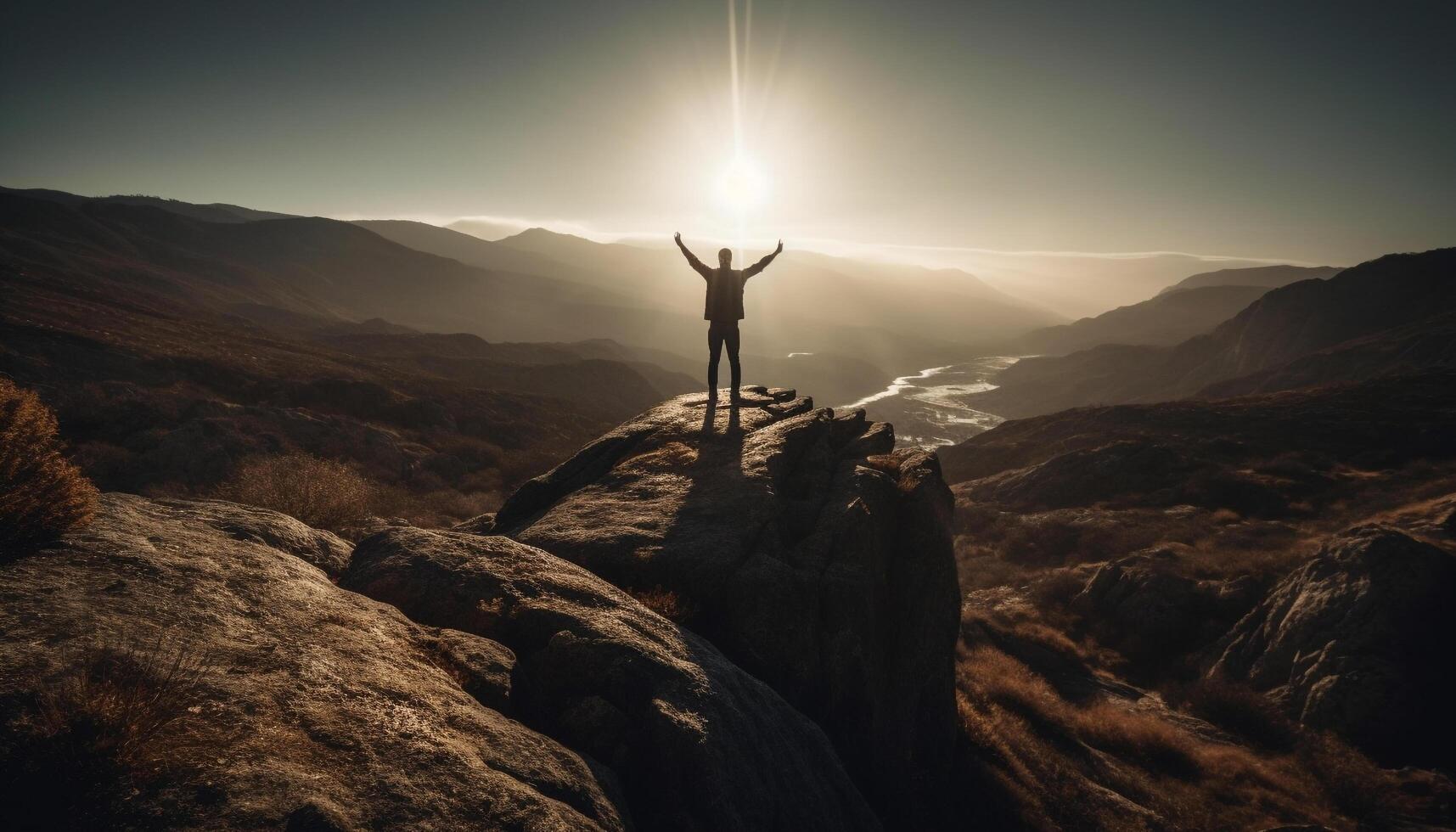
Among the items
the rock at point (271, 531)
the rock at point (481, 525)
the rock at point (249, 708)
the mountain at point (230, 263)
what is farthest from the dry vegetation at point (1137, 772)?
the mountain at point (230, 263)

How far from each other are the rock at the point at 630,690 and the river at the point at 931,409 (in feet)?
274

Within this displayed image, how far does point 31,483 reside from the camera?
4867 mm

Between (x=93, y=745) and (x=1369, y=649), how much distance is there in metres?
27.9

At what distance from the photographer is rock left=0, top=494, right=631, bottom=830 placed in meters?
2.99

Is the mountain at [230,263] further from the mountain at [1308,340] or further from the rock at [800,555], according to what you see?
the mountain at [1308,340]

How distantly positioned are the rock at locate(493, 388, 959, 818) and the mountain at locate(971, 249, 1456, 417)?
261ft

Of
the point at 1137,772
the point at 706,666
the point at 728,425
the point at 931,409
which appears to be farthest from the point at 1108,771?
the point at 931,409

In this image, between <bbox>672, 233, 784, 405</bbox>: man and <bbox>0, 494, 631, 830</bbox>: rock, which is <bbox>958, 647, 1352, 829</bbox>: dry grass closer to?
<bbox>672, 233, 784, 405</bbox>: man

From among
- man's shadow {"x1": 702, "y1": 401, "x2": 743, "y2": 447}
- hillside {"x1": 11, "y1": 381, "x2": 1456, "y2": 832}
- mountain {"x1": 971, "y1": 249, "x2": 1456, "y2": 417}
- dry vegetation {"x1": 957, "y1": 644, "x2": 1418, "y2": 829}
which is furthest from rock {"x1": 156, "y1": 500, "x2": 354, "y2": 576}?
mountain {"x1": 971, "y1": 249, "x2": 1456, "y2": 417}

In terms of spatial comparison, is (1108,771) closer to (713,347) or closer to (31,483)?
(713,347)

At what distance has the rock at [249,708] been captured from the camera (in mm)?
2986

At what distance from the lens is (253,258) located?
164 meters

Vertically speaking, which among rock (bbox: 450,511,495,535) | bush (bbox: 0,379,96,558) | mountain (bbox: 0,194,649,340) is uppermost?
mountain (bbox: 0,194,649,340)

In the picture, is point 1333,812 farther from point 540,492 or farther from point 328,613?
point 328,613
